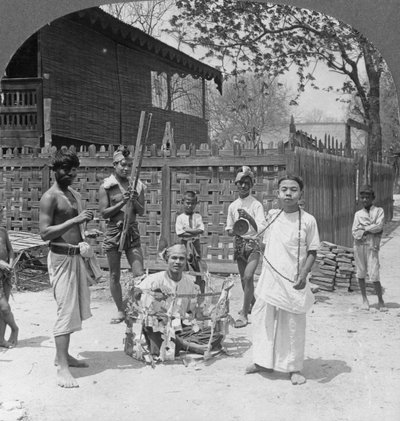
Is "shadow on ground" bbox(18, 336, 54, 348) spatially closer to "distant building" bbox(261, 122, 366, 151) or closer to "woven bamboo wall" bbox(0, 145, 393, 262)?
"woven bamboo wall" bbox(0, 145, 393, 262)

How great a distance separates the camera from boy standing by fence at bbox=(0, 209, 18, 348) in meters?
5.41

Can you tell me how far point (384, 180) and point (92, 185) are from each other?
1408 centimetres

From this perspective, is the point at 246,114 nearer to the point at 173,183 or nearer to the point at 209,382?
the point at 173,183

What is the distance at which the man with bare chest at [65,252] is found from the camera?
4.54 metres

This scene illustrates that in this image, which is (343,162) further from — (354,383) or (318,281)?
(354,383)

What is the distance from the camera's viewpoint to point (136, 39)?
46.9ft

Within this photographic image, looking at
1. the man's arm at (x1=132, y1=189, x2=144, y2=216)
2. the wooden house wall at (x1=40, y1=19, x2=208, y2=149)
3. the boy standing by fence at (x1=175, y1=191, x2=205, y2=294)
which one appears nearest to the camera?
the man's arm at (x1=132, y1=189, x2=144, y2=216)

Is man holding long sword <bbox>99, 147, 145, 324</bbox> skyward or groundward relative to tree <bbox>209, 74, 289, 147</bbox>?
groundward

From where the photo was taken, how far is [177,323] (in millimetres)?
5020

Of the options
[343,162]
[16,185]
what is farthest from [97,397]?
[343,162]

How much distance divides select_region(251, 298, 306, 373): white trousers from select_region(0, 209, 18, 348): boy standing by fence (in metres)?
2.26

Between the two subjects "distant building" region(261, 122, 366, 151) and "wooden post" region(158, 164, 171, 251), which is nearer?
"wooden post" region(158, 164, 171, 251)

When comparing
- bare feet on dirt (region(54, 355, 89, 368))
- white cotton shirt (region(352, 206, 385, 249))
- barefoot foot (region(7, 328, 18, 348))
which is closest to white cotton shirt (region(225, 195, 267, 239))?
white cotton shirt (region(352, 206, 385, 249))

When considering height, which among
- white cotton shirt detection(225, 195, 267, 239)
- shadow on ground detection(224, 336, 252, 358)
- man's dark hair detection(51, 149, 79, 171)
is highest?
man's dark hair detection(51, 149, 79, 171)
